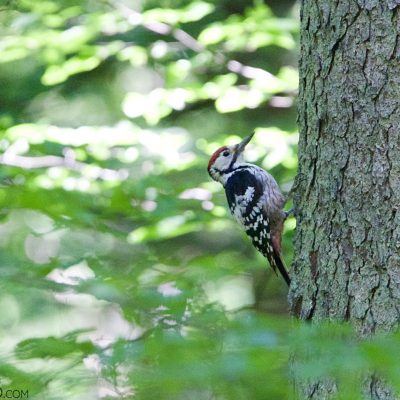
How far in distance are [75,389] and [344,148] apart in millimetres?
1847

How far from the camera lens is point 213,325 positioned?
1725 millimetres

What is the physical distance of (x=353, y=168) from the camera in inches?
114

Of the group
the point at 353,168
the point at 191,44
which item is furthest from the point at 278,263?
the point at 191,44

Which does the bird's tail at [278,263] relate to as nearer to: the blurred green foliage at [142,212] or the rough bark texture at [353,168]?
the blurred green foliage at [142,212]

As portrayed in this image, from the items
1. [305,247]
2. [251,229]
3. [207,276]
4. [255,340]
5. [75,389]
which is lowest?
[251,229]

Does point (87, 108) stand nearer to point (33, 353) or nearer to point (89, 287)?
point (89, 287)

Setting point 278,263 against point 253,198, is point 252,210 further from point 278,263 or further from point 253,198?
point 278,263

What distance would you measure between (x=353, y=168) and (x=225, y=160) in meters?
2.08

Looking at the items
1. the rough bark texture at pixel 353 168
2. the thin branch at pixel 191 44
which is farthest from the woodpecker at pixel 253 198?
the rough bark texture at pixel 353 168

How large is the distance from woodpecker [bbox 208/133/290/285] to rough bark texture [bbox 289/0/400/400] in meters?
1.33

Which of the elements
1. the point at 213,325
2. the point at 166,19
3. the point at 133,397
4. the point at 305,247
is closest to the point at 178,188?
the point at 166,19

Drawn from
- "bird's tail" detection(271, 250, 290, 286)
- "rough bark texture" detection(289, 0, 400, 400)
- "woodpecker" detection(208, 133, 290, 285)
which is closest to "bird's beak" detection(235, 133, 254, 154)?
"woodpecker" detection(208, 133, 290, 285)

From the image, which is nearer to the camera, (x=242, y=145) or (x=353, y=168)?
(x=353, y=168)

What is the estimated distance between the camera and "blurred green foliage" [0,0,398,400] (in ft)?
4.39
